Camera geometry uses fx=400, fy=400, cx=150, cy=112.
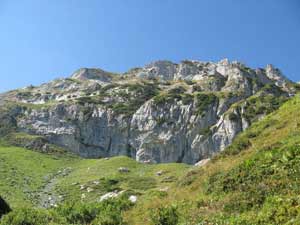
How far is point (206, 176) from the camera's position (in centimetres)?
3056

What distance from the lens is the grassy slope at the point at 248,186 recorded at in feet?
62.2

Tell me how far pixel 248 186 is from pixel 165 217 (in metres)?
5.53

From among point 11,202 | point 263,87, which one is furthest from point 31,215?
point 263,87

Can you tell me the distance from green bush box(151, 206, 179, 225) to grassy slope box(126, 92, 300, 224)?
53cm

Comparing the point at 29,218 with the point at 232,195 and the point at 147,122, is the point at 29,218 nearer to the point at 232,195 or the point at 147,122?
the point at 232,195

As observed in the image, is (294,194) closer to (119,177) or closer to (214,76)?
(119,177)

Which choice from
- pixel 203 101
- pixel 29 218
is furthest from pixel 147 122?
pixel 29 218

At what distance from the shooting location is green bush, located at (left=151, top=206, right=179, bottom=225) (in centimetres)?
2271

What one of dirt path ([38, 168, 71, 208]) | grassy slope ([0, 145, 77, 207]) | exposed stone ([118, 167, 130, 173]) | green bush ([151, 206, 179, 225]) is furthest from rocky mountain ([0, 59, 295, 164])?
green bush ([151, 206, 179, 225])

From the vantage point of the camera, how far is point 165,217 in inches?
904

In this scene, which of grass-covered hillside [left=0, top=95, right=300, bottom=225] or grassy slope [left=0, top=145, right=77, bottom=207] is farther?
grassy slope [left=0, top=145, right=77, bottom=207]

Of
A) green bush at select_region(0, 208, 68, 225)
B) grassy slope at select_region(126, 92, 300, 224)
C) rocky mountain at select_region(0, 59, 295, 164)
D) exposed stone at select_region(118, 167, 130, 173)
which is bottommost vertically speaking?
green bush at select_region(0, 208, 68, 225)

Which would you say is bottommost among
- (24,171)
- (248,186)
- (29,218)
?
(29,218)

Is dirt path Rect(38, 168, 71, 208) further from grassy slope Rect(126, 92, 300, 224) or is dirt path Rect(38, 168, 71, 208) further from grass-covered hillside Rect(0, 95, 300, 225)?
grassy slope Rect(126, 92, 300, 224)
